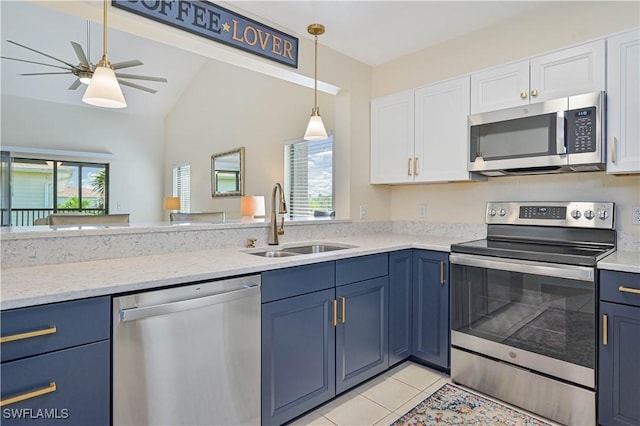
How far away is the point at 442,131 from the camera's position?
268cm

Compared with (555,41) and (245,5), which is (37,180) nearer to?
(245,5)

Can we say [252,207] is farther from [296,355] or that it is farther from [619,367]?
[619,367]

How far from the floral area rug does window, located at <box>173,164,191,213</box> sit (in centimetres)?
612

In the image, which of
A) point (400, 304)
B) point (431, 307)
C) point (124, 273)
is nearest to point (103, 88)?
point (124, 273)

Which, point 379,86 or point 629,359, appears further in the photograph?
point 379,86

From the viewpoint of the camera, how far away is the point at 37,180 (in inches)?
258

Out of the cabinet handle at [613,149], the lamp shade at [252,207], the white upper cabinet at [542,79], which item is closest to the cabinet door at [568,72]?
the white upper cabinet at [542,79]

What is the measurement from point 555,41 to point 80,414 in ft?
10.4

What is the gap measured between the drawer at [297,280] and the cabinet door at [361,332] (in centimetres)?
13

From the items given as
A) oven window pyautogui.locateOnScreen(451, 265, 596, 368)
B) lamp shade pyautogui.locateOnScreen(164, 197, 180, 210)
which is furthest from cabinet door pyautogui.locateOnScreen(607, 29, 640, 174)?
lamp shade pyautogui.locateOnScreen(164, 197, 180, 210)

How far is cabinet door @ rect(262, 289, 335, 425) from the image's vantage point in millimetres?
1712

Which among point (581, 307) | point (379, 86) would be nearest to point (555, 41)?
point (379, 86)

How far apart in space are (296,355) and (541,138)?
1.94 m

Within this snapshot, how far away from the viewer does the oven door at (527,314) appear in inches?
70.4
